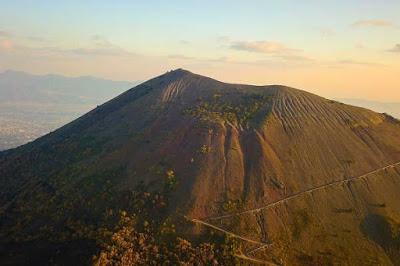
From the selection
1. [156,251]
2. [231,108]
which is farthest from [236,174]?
[156,251]

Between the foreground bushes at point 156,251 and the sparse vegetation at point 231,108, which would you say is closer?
the foreground bushes at point 156,251

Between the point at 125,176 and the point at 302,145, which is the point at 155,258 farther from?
the point at 302,145

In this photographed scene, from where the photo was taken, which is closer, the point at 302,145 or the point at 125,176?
the point at 125,176

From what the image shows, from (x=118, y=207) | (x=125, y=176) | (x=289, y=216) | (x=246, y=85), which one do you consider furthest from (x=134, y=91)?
(x=289, y=216)

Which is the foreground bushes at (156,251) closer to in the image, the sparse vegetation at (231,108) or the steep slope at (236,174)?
the steep slope at (236,174)

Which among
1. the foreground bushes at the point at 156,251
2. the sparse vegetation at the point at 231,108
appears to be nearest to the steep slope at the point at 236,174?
the sparse vegetation at the point at 231,108

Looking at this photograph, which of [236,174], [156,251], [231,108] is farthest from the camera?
[231,108]

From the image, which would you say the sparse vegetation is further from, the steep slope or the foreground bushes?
the foreground bushes

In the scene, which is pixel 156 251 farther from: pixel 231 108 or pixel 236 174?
pixel 231 108
